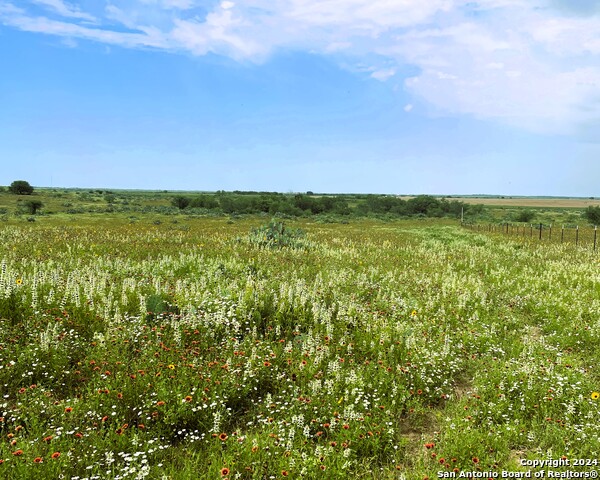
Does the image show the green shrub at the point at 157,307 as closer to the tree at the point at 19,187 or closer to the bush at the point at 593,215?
the bush at the point at 593,215

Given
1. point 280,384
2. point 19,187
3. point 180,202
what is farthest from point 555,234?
point 19,187

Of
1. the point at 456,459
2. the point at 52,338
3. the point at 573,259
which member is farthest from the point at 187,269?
the point at 573,259

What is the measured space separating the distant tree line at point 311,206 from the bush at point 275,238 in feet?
172

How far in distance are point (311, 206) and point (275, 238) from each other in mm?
71097

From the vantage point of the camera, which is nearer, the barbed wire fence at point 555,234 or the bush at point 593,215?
the barbed wire fence at point 555,234

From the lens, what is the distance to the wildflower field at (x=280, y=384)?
14.3 ft

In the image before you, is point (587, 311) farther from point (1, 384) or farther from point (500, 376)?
point (1, 384)

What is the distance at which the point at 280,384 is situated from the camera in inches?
237

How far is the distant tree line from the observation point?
268 ft

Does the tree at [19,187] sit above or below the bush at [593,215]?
above

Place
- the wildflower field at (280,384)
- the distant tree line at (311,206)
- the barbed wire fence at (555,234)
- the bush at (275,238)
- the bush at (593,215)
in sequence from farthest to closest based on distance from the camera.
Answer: the distant tree line at (311,206) < the bush at (593,215) < the barbed wire fence at (555,234) < the bush at (275,238) < the wildflower field at (280,384)

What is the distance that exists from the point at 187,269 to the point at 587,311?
12045mm

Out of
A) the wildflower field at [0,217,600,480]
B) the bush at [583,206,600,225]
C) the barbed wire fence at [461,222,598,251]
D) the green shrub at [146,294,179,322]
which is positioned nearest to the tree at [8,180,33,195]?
the barbed wire fence at [461,222,598,251]

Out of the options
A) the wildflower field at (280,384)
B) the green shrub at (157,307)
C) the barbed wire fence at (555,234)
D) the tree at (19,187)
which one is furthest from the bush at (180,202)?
the green shrub at (157,307)
